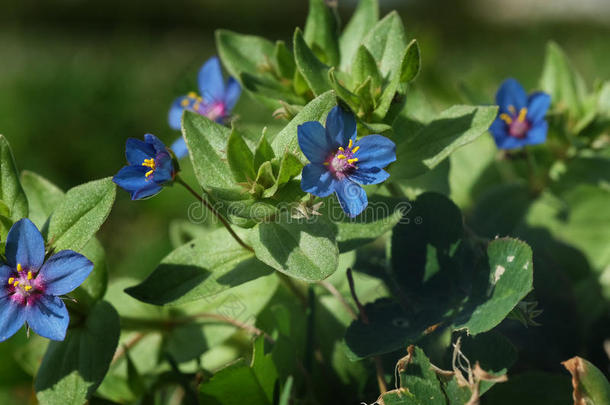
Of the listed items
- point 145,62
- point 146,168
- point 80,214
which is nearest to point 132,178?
point 146,168

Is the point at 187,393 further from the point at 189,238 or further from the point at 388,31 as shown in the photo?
the point at 388,31

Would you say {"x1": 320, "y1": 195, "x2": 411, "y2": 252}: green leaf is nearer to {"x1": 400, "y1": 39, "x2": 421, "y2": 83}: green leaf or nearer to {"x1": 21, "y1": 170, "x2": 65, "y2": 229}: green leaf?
{"x1": 400, "y1": 39, "x2": 421, "y2": 83}: green leaf

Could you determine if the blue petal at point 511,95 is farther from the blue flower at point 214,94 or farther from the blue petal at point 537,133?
the blue flower at point 214,94

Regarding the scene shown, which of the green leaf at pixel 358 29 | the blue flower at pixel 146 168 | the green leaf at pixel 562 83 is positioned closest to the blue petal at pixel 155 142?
the blue flower at pixel 146 168

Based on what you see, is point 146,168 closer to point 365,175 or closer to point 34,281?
point 34,281

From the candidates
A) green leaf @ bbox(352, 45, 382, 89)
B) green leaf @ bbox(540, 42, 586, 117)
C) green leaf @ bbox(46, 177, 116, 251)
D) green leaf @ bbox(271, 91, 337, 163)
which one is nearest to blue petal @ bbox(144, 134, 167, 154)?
green leaf @ bbox(46, 177, 116, 251)

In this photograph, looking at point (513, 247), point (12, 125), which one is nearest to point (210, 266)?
point (513, 247)

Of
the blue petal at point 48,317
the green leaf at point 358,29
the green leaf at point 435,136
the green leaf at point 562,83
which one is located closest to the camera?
the blue petal at point 48,317
